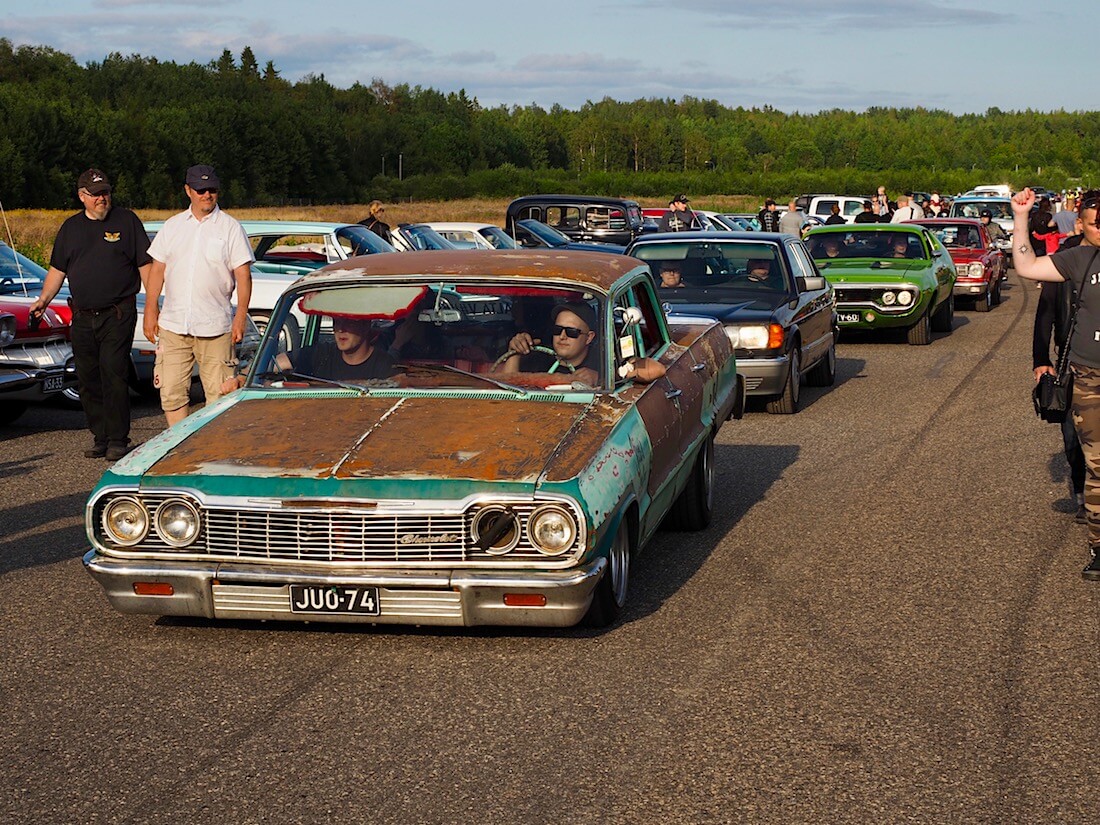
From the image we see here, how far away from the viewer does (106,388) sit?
10906 millimetres

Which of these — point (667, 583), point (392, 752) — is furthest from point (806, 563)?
point (392, 752)

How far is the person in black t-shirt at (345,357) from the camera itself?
7.03 metres

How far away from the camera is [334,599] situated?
5.74 meters

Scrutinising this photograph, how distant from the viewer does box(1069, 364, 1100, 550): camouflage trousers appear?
7113 millimetres

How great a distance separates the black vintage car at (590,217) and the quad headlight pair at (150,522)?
93.0 ft

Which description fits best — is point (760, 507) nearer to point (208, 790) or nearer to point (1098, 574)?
point (1098, 574)

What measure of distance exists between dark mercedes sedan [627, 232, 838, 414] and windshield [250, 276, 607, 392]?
6.21 metres

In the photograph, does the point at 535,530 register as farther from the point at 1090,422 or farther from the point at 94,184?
the point at 94,184

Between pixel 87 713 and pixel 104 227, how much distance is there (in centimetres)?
615

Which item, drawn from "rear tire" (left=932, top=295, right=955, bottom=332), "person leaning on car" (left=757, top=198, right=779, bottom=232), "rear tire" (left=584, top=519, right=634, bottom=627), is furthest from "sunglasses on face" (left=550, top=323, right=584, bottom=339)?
"person leaning on car" (left=757, top=198, right=779, bottom=232)

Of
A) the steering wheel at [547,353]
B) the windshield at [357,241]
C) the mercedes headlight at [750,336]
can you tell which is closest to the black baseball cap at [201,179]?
the steering wheel at [547,353]

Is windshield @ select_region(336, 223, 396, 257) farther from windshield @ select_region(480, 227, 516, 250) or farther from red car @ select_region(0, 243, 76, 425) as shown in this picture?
windshield @ select_region(480, 227, 516, 250)

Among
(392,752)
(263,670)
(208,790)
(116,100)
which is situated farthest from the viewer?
(116,100)

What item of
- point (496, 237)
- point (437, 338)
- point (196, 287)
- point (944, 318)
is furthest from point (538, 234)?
point (437, 338)
